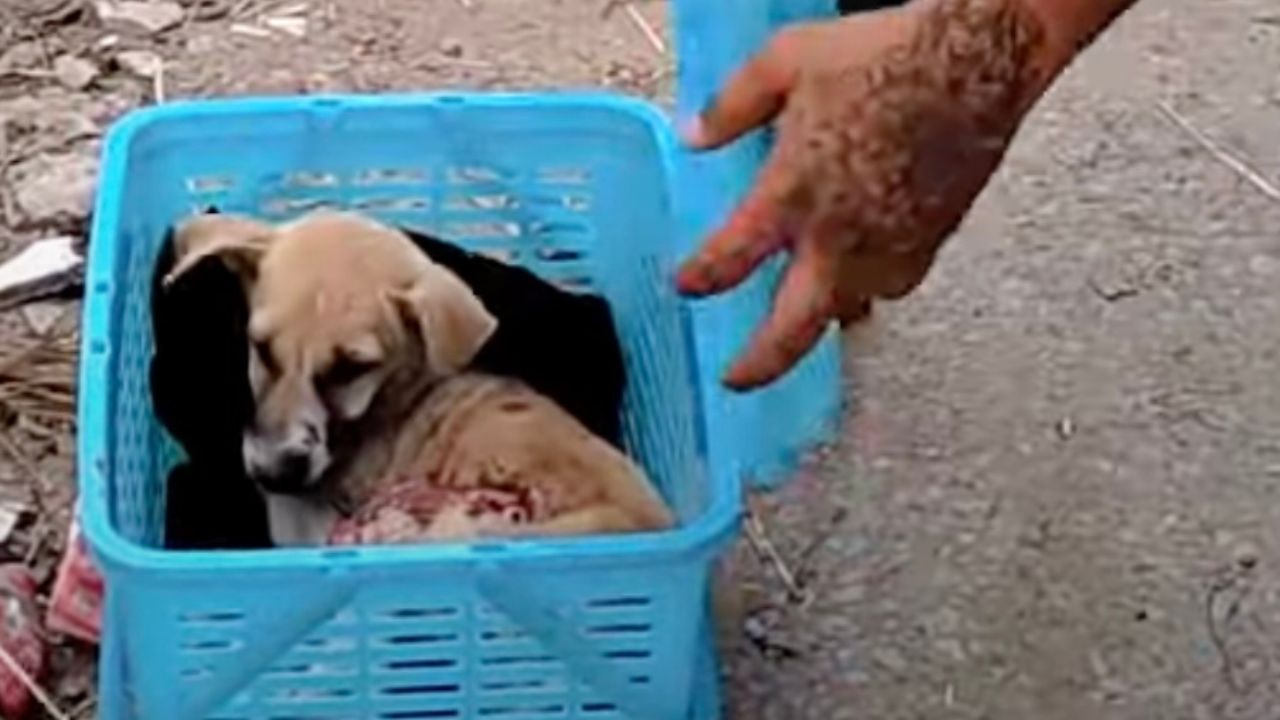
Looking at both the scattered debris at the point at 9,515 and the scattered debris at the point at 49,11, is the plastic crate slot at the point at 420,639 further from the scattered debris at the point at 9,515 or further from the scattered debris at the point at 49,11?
the scattered debris at the point at 49,11

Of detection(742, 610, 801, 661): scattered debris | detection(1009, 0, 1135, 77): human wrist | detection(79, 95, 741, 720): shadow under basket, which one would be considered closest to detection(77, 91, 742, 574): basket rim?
detection(79, 95, 741, 720): shadow under basket

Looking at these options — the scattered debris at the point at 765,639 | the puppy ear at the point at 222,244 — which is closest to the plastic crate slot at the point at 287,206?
the puppy ear at the point at 222,244

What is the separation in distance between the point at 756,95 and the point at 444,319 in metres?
0.53

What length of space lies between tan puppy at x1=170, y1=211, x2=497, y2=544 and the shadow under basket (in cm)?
9

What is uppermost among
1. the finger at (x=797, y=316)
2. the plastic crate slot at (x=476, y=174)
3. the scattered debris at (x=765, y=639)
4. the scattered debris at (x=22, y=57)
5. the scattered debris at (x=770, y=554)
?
the finger at (x=797, y=316)

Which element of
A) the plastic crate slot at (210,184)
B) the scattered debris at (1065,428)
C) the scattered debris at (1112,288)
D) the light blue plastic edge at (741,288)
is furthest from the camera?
the scattered debris at (1112,288)

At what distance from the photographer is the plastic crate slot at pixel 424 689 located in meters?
1.86

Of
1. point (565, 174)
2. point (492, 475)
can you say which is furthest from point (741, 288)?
point (492, 475)

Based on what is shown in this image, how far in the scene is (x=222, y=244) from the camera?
79.4 inches

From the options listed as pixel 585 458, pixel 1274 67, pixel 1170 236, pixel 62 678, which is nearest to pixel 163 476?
pixel 62 678

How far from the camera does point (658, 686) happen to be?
1879 millimetres

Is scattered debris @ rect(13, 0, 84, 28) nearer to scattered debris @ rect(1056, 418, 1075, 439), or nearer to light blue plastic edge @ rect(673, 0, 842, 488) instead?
light blue plastic edge @ rect(673, 0, 842, 488)

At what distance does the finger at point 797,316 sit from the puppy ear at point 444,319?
0.53m

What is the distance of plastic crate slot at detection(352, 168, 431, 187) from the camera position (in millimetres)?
2227
